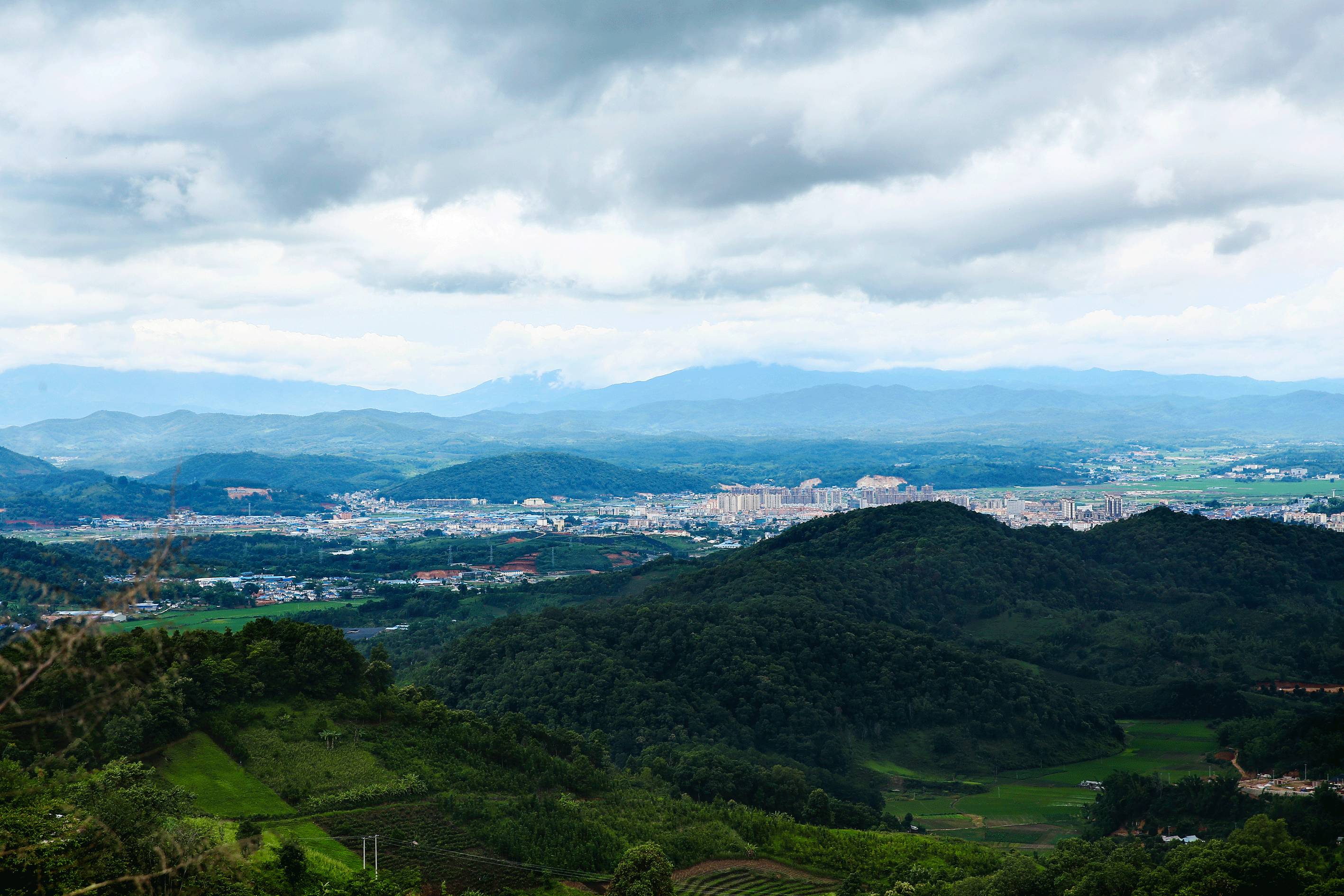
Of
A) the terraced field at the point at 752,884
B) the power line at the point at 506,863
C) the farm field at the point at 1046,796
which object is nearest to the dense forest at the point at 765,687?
the farm field at the point at 1046,796

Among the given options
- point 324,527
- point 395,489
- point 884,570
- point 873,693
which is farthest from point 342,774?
point 395,489

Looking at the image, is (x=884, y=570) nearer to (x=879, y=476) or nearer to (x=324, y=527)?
(x=324, y=527)

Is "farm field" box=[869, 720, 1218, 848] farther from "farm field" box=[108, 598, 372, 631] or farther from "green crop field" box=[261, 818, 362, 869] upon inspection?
"farm field" box=[108, 598, 372, 631]

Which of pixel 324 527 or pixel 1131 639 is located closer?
pixel 1131 639

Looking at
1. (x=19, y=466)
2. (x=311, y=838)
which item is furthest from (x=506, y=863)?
(x=19, y=466)

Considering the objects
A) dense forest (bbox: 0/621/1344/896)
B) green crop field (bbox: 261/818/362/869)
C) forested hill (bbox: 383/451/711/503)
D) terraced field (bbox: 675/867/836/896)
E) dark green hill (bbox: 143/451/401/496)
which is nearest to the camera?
dense forest (bbox: 0/621/1344/896)

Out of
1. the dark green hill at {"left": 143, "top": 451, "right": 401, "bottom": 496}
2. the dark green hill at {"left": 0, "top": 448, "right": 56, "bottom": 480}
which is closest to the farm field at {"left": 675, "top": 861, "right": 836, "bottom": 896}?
the dark green hill at {"left": 143, "top": 451, "right": 401, "bottom": 496}

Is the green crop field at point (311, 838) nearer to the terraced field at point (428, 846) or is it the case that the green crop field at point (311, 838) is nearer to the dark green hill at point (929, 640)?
the terraced field at point (428, 846)
